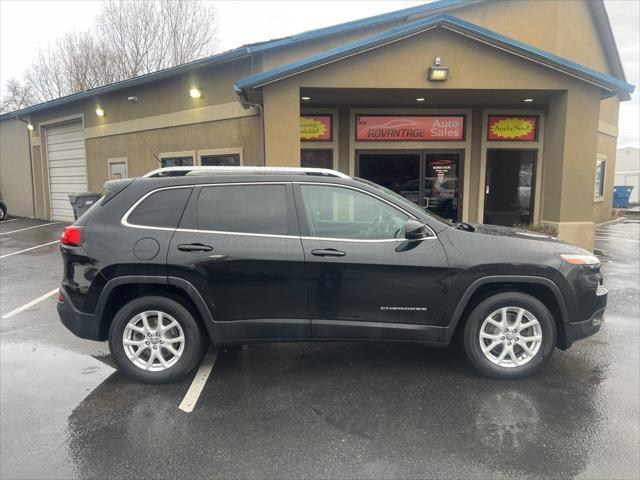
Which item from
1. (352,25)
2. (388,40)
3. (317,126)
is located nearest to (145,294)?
(388,40)

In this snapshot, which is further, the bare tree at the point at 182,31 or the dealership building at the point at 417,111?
the bare tree at the point at 182,31

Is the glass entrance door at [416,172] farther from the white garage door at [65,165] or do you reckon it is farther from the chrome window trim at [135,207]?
the white garage door at [65,165]

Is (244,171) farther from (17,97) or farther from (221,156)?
(17,97)

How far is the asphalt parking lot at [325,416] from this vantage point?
2.88 metres

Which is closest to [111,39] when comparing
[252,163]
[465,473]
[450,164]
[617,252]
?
[252,163]

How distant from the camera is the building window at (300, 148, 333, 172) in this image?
11.7 m

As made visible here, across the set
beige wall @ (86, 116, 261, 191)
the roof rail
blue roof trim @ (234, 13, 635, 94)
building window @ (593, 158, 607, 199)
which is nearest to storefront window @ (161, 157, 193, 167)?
beige wall @ (86, 116, 261, 191)

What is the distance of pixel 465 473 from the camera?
2.78 meters

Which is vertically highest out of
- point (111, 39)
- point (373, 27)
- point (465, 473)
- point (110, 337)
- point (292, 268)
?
point (111, 39)

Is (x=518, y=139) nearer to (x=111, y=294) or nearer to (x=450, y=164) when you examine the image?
(x=450, y=164)

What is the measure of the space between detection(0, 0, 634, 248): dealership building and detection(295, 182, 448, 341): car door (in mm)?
5194

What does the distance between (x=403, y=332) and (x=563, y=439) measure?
4.41 ft

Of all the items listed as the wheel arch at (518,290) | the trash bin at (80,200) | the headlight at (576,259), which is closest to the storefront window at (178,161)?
→ the trash bin at (80,200)

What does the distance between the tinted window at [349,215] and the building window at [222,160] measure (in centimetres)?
791
